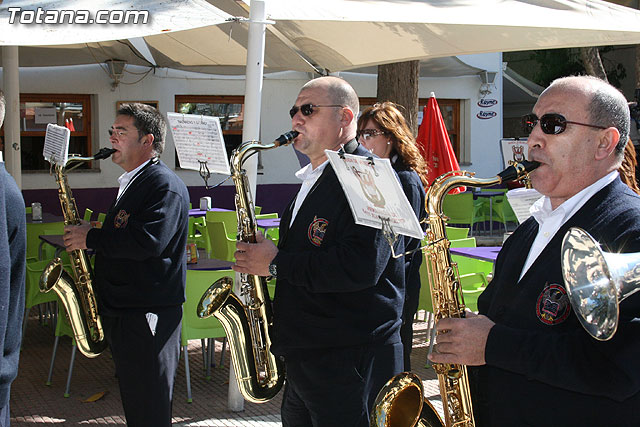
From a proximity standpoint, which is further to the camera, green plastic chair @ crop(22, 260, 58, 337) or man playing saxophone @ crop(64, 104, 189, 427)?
green plastic chair @ crop(22, 260, 58, 337)

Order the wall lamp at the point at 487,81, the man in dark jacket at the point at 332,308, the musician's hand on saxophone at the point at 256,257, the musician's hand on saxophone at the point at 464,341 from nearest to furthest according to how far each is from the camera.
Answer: the musician's hand on saxophone at the point at 464,341 → the man in dark jacket at the point at 332,308 → the musician's hand on saxophone at the point at 256,257 → the wall lamp at the point at 487,81

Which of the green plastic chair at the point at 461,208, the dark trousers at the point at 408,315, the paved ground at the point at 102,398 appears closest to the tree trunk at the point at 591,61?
the green plastic chair at the point at 461,208

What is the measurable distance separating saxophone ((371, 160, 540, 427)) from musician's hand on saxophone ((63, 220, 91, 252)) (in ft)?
7.18

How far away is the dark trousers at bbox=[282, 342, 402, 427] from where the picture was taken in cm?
274

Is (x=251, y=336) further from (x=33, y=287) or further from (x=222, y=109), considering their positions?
(x=222, y=109)

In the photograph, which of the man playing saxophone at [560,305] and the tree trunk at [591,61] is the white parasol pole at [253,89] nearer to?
the man playing saxophone at [560,305]

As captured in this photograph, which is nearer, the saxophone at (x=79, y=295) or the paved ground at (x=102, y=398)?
the saxophone at (x=79, y=295)

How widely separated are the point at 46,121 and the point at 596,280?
12.3m

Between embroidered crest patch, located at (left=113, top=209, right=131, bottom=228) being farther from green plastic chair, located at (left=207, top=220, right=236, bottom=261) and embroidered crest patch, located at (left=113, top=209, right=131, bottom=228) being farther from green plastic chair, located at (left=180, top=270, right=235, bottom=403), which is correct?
green plastic chair, located at (left=207, top=220, right=236, bottom=261)

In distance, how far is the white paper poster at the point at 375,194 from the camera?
2207 millimetres

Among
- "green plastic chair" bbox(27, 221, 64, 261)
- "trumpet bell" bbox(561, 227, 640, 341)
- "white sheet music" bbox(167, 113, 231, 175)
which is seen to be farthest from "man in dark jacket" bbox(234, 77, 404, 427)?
"green plastic chair" bbox(27, 221, 64, 261)

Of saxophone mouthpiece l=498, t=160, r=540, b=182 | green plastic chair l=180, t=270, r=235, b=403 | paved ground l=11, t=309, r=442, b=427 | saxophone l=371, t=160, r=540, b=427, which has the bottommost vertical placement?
paved ground l=11, t=309, r=442, b=427

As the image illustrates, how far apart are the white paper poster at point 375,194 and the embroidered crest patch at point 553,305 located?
0.41 metres

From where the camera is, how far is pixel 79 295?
4168mm
